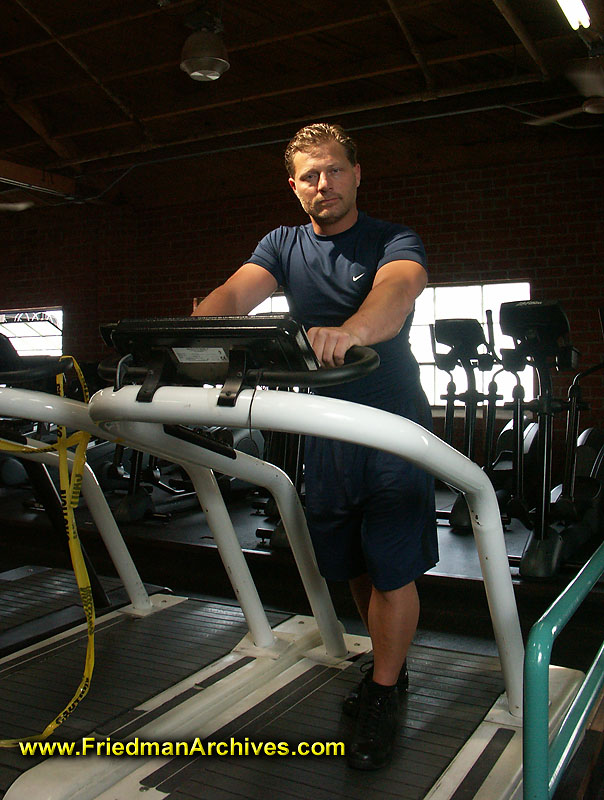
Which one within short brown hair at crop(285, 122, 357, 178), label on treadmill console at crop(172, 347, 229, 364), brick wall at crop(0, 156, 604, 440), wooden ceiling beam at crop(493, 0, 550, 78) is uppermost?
wooden ceiling beam at crop(493, 0, 550, 78)

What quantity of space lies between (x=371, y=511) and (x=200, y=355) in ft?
2.44

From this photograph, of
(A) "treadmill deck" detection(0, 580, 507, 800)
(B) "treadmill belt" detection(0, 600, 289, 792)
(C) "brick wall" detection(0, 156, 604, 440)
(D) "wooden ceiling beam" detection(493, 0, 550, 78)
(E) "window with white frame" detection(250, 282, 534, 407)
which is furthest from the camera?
(E) "window with white frame" detection(250, 282, 534, 407)

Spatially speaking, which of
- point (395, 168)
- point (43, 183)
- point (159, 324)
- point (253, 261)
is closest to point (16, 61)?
point (43, 183)

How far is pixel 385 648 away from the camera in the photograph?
1.94 meters

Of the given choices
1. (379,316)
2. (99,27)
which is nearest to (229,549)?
(379,316)

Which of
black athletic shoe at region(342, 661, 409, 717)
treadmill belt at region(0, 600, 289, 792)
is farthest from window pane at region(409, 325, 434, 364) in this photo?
black athletic shoe at region(342, 661, 409, 717)

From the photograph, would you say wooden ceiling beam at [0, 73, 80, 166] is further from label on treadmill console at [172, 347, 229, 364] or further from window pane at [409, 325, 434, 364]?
label on treadmill console at [172, 347, 229, 364]

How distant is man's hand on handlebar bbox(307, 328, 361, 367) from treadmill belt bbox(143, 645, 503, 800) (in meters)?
1.03

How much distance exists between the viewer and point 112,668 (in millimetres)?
2443

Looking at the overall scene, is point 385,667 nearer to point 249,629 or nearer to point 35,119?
point 249,629

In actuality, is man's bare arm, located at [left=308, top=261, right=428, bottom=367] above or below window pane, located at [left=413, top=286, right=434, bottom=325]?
below

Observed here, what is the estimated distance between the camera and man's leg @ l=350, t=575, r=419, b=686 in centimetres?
192

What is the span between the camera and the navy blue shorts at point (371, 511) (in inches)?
75.0

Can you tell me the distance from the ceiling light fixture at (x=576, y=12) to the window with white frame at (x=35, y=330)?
6690 mm
